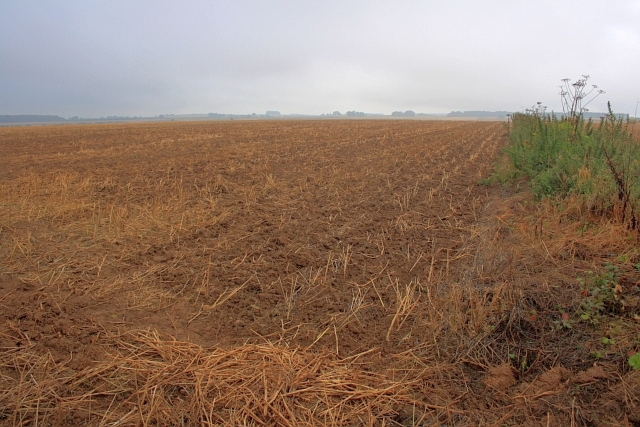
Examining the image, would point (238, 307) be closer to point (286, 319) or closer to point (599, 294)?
point (286, 319)

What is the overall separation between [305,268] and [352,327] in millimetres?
1386

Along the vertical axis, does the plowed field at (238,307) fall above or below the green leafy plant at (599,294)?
below

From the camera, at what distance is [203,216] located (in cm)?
712

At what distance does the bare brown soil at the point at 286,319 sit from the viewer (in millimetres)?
2711

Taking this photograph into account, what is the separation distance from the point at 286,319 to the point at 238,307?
548mm

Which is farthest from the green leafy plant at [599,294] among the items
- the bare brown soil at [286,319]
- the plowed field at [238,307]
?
the plowed field at [238,307]

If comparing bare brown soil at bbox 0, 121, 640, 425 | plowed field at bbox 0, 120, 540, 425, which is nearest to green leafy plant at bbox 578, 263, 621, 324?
bare brown soil at bbox 0, 121, 640, 425

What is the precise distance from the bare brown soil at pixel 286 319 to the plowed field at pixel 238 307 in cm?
2

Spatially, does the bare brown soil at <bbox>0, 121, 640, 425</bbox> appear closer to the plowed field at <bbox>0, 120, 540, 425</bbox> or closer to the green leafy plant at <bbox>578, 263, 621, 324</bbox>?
the plowed field at <bbox>0, 120, 540, 425</bbox>

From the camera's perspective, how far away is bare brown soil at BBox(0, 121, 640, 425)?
2.71m

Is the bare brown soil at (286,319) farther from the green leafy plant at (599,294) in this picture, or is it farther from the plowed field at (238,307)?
the green leafy plant at (599,294)

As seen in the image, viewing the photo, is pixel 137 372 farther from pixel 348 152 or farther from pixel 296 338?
pixel 348 152

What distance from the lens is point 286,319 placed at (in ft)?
12.7

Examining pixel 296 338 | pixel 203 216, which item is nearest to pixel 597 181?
pixel 296 338
